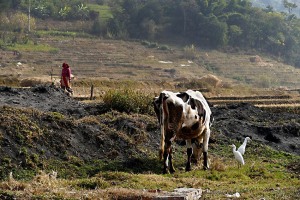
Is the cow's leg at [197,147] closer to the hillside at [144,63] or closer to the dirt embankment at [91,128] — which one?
the dirt embankment at [91,128]

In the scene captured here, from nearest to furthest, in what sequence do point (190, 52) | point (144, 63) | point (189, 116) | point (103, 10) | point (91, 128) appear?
point (189, 116), point (91, 128), point (144, 63), point (190, 52), point (103, 10)

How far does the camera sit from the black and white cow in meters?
15.3

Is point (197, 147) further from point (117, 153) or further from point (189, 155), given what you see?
point (117, 153)

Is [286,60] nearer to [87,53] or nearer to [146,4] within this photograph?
[146,4]

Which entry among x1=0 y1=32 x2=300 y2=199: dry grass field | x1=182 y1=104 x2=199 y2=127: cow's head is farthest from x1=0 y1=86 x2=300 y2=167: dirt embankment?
x1=182 y1=104 x2=199 y2=127: cow's head

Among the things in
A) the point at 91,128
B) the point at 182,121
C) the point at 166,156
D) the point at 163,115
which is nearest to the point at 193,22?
the point at 91,128

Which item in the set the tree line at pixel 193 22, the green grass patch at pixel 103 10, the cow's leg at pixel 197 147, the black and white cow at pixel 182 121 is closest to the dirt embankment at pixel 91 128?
the cow's leg at pixel 197 147

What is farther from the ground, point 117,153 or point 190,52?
point 117,153

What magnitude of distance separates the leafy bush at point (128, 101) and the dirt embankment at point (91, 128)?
0.38 metres

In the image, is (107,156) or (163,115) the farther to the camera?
(107,156)

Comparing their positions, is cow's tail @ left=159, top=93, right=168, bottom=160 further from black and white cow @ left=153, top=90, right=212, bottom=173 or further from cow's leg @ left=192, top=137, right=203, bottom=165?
cow's leg @ left=192, top=137, right=203, bottom=165

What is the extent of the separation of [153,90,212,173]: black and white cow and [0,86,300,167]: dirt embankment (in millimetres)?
1383

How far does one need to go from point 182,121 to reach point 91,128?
117 inches

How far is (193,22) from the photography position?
3888 inches
